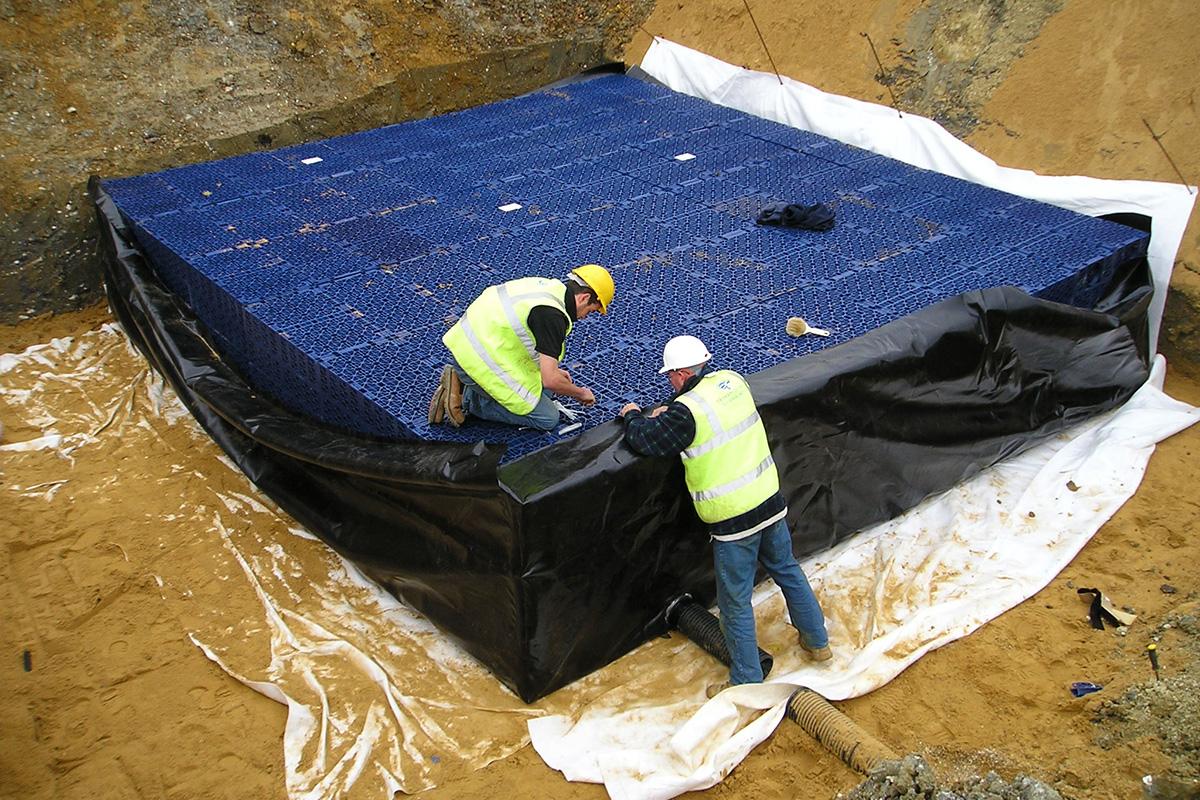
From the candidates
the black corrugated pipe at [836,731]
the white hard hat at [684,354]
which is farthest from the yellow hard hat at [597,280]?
the black corrugated pipe at [836,731]

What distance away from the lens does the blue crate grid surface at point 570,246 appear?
209 inches

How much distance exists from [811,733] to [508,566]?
144cm

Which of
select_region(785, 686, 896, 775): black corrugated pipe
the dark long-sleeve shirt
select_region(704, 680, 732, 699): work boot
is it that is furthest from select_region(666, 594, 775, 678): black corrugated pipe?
the dark long-sleeve shirt

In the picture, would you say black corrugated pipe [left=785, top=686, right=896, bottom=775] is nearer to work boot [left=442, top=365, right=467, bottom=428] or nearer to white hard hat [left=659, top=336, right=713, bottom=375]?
white hard hat [left=659, top=336, right=713, bottom=375]

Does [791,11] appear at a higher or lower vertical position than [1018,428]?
Answer: higher

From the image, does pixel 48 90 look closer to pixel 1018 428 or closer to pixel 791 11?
pixel 791 11

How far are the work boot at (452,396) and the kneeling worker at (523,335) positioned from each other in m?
0.06

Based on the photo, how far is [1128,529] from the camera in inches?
209

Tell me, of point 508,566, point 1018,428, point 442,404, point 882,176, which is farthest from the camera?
point 882,176

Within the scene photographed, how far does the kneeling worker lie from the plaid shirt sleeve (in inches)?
19.6

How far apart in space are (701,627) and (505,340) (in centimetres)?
161

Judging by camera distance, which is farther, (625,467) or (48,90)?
(48,90)

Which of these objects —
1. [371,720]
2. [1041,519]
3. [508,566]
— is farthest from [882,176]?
[371,720]

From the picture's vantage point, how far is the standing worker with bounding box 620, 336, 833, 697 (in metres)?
4.00
